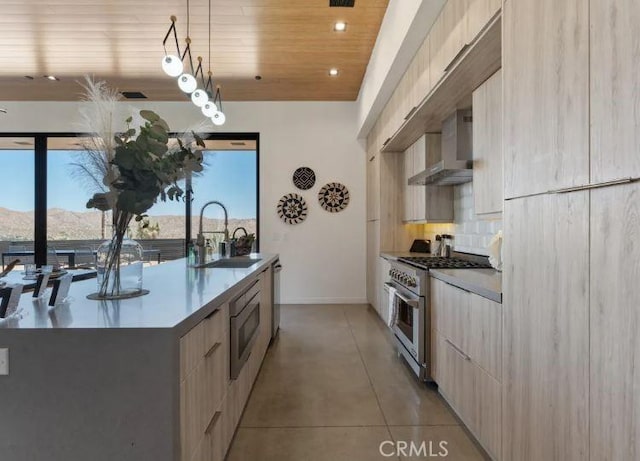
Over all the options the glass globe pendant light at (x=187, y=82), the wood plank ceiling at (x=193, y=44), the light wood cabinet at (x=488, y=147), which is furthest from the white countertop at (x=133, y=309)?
the wood plank ceiling at (x=193, y=44)

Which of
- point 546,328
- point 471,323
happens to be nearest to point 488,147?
point 471,323

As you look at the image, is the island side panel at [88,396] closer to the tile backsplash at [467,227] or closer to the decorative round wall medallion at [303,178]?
the tile backsplash at [467,227]

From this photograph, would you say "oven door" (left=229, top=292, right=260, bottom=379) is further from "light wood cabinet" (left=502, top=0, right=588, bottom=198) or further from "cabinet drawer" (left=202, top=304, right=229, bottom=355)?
"light wood cabinet" (left=502, top=0, right=588, bottom=198)

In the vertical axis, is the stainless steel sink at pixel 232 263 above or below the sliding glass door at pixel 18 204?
below

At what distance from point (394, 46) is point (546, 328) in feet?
8.54

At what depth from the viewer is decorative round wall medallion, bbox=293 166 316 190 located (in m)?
5.85

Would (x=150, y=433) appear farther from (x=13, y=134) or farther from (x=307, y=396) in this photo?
(x=13, y=134)

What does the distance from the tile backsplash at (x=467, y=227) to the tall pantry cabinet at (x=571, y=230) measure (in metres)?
1.57

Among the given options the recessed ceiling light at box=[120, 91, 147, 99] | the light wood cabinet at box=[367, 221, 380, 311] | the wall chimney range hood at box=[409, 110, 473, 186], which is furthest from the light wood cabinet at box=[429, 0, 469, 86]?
the recessed ceiling light at box=[120, 91, 147, 99]

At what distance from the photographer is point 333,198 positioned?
19.2ft

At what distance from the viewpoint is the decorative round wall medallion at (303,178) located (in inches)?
230

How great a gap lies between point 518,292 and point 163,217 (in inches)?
226

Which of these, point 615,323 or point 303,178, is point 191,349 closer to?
point 615,323

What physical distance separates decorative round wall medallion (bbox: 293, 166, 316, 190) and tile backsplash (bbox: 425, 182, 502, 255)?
2519 millimetres
